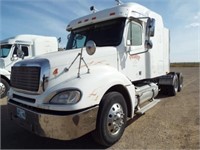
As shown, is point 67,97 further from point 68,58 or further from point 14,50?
point 14,50

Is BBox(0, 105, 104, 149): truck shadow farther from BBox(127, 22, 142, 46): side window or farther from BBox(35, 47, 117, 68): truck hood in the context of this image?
BBox(127, 22, 142, 46): side window

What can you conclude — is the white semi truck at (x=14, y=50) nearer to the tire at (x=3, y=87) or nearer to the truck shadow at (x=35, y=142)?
the tire at (x=3, y=87)

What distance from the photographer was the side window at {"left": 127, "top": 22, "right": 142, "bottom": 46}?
511 cm

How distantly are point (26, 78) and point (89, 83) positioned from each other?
47.1 inches

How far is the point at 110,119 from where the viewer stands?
12.6 ft

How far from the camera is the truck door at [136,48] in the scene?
512 cm

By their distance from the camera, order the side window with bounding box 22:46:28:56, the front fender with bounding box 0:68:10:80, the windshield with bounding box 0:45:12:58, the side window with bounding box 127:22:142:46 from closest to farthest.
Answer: the side window with bounding box 127:22:142:46 < the front fender with bounding box 0:68:10:80 < the windshield with bounding box 0:45:12:58 < the side window with bounding box 22:46:28:56

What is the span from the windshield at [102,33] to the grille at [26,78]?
1903mm

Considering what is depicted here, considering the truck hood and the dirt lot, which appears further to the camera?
the dirt lot

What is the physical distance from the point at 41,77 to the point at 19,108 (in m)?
0.74

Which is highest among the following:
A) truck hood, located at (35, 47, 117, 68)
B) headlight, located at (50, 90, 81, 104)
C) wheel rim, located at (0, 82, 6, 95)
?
truck hood, located at (35, 47, 117, 68)

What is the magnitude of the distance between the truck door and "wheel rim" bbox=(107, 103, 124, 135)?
4.91ft

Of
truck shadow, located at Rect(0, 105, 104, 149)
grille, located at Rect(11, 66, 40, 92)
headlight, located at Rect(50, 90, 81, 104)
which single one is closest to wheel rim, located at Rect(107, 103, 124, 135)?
truck shadow, located at Rect(0, 105, 104, 149)

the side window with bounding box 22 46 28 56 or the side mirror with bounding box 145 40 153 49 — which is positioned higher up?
the side window with bounding box 22 46 28 56
